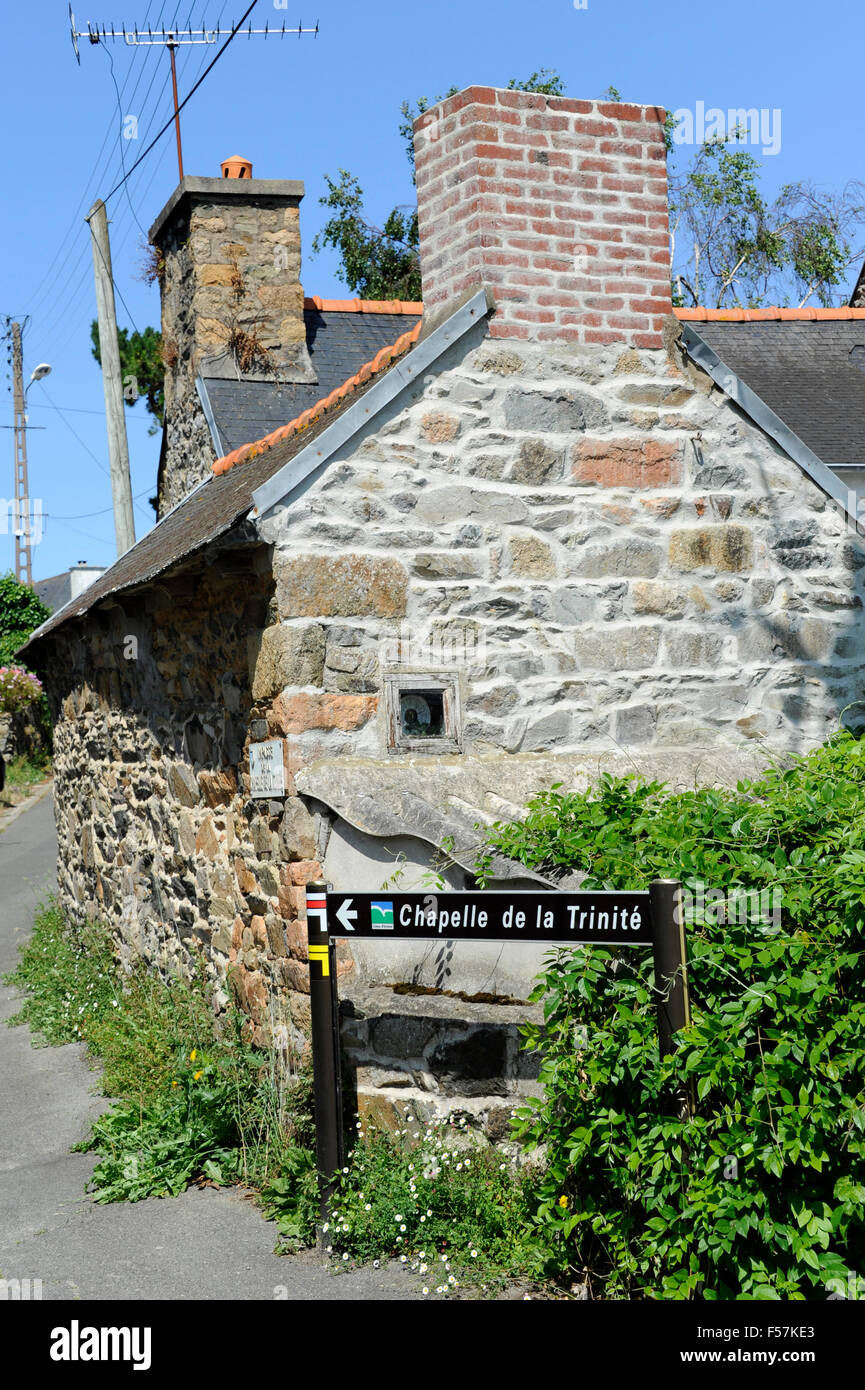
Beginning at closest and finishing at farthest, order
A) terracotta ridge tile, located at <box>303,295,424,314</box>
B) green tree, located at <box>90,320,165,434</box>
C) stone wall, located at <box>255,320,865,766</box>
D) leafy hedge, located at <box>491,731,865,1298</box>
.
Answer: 1. leafy hedge, located at <box>491,731,865,1298</box>
2. stone wall, located at <box>255,320,865,766</box>
3. terracotta ridge tile, located at <box>303,295,424,314</box>
4. green tree, located at <box>90,320,165,434</box>

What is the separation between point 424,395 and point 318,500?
729 mm

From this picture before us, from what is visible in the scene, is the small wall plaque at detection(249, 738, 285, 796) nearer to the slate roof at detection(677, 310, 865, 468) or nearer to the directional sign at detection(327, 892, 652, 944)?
the directional sign at detection(327, 892, 652, 944)

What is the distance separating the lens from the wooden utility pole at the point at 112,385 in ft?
45.0

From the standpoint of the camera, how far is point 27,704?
25.6 m

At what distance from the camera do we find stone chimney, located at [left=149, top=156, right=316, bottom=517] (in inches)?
420

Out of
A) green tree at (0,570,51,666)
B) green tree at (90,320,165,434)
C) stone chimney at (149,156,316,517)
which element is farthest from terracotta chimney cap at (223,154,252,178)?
green tree at (0,570,51,666)

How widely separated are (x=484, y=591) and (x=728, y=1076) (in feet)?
9.17

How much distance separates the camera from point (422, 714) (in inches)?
222

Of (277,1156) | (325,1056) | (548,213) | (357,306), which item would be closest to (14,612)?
(357,306)

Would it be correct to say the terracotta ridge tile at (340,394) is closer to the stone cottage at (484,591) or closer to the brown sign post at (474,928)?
the stone cottage at (484,591)

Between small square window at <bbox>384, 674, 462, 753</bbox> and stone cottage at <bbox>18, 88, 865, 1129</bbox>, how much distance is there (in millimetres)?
13
